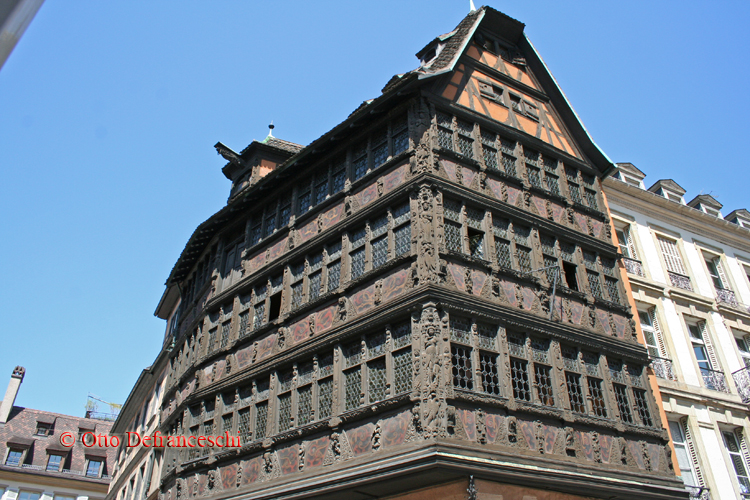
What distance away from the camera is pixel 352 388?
11562mm

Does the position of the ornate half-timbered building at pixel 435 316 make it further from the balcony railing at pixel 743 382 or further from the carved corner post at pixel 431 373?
the balcony railing at pixel 743 382

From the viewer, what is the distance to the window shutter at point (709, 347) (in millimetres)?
17014

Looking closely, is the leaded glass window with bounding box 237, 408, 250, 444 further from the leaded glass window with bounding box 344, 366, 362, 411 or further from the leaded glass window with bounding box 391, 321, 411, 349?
the leaded glass window with bounding box 391, 321, 411, 349

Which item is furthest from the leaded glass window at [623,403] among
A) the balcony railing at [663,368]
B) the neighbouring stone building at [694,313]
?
the balcony railing at [663,368]

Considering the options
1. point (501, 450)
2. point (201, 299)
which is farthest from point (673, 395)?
point (201, 299)

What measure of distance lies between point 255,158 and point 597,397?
1226cm

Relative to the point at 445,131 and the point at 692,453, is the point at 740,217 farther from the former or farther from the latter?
the point at 445,131

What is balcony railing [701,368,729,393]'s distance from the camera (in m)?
16.4

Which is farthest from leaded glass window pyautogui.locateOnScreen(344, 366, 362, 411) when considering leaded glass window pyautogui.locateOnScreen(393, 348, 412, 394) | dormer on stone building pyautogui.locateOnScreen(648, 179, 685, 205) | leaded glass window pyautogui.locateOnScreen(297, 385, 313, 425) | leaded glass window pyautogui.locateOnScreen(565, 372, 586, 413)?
dormer on stone building pyautogui.locateOnScreen(648, 179, 685, 205)

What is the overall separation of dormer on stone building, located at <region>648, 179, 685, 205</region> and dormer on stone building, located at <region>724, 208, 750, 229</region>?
339 cm

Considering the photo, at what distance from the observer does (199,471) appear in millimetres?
14492

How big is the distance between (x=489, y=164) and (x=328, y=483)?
7.77m

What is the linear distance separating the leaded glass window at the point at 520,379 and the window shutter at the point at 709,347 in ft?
28.2

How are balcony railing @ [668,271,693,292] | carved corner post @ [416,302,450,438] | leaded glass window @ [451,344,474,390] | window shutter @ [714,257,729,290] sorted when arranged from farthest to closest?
1. window shutter @ [714,257,729,290]
2. balcony railing @ [668,271,693,292]
3. leaded glass window @ [451,344,474,390]
4. carved corner post @ [416,302,450,438]
